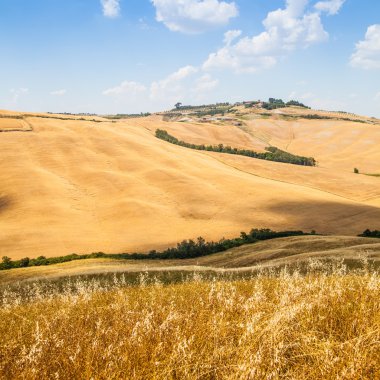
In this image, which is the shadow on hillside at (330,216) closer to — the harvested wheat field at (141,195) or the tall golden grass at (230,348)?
the harvested wheat field at (141,195)

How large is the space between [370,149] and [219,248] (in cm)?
14793

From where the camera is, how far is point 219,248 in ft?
190

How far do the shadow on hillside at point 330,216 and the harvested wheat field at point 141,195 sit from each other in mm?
211

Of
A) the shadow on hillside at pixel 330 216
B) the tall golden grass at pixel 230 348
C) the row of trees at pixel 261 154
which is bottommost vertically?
the shadow on hillside at pixel 330 216

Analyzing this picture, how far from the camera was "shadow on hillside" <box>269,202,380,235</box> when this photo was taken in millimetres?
77750

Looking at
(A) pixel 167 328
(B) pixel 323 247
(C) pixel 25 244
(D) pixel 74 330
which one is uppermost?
(A) pixel 167 328

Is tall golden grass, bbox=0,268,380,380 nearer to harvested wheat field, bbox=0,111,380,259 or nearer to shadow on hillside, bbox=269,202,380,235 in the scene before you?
harvested wheat field, bbox=0,111,380,259

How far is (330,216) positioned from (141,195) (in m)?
45.8

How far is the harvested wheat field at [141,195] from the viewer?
253ft

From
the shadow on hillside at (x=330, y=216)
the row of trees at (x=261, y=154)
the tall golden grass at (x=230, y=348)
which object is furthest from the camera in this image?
the row of trees at (x=261, y=154)

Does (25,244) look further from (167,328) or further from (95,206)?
(167,328)

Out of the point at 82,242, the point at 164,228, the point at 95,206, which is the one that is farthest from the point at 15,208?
the point at 164,228

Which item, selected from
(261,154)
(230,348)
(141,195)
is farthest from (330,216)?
(230,348)

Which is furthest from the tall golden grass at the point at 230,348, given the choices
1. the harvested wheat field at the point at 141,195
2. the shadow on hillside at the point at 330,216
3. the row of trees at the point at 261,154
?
the row of trees at the point at 261,154
